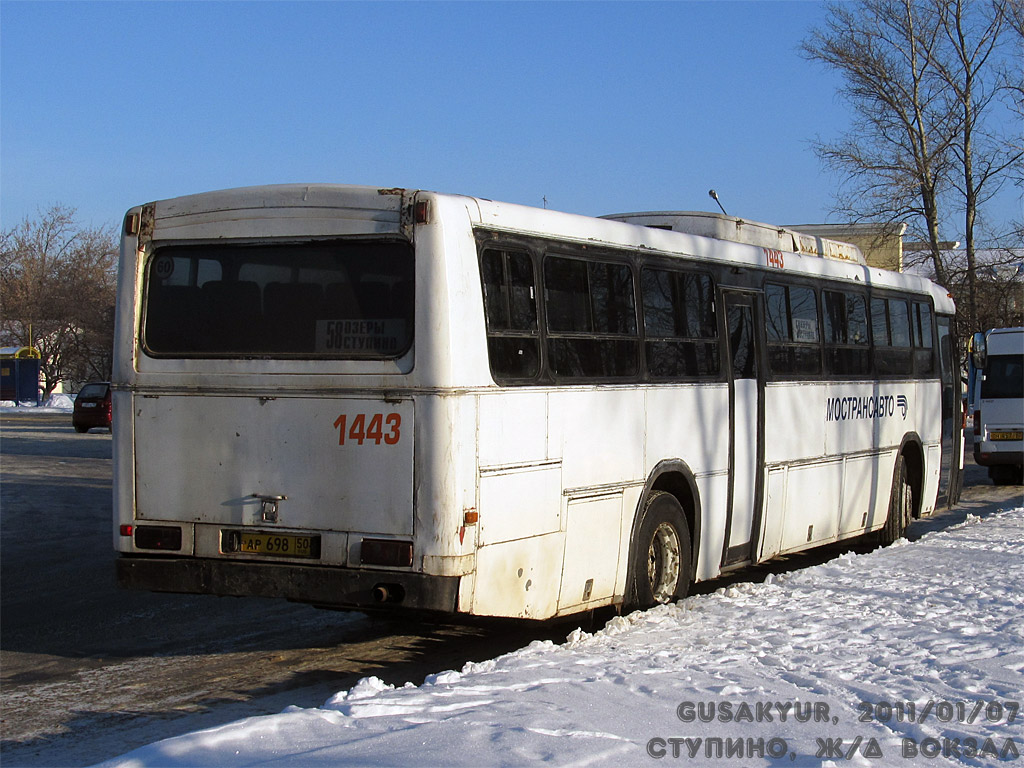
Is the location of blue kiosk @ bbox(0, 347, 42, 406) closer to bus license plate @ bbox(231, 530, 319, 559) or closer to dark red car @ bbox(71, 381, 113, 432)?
dark red car @ bbox(71, 381, 113, 432)

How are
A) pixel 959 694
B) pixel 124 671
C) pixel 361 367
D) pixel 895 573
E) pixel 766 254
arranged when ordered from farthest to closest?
pixel 766 254, pixel 895 573, pixel 124 671, pixel 361 367, pixel 959 694

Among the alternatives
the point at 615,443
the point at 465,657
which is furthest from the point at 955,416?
the point at 465,657

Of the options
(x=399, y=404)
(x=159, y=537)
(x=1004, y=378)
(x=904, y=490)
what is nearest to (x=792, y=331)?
(x=904, y=490)

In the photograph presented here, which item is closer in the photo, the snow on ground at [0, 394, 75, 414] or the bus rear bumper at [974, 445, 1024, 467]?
the bus rear bumper at [974, 445, 1024, 467]

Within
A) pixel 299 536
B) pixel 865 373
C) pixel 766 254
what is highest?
pixel 766 254

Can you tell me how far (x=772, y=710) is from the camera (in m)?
5.98

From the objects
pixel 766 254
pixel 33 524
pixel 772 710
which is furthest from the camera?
pixel 33 524

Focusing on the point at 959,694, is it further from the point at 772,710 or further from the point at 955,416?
the point at 955,416

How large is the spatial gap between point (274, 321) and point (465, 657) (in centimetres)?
273

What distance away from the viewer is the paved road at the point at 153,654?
263 inches

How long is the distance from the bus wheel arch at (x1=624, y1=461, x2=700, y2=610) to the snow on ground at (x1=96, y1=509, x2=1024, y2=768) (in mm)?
310

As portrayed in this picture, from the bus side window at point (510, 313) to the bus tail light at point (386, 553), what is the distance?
4.08ft

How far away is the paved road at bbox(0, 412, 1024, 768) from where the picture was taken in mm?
6691

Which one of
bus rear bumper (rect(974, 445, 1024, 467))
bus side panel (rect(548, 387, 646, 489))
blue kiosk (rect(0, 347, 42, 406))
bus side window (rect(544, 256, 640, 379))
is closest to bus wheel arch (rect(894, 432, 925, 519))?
bus side panel (rect(548, 387, 646, 489))
